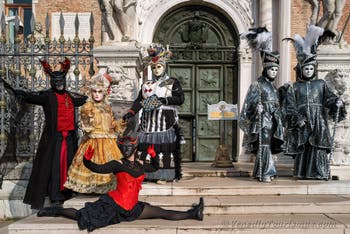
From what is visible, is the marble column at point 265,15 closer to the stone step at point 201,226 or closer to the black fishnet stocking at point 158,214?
the stone step at point 201,226

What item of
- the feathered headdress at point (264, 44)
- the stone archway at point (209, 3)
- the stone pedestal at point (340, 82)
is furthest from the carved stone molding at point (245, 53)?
the feathered headdress at point (264, 44)

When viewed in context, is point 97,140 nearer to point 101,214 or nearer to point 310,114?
point 101,214

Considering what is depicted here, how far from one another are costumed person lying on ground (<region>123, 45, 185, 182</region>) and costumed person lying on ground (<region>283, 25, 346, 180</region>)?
1.94 metres

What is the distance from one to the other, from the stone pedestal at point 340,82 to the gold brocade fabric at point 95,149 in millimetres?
3830

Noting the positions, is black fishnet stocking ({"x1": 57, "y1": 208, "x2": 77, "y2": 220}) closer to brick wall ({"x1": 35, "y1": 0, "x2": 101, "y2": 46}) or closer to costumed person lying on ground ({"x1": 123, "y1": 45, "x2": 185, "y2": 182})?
costumed person lying on ground ({"x1": 123, "y1": 45, "x2": 185, "y2": 182})

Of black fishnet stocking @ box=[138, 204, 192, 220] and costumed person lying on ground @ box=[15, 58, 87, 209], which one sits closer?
black fishnet stocking @ box=[138, 204, 192, 220]

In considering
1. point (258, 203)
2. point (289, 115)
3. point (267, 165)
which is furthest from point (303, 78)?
point (258, 203)

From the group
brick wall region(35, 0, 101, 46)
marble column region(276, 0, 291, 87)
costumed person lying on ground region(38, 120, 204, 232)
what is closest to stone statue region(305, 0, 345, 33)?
marble column region(276, 0, 291, 87)

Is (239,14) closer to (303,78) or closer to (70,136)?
(303,78)

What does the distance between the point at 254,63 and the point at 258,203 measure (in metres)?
6.07

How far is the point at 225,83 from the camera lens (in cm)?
1175

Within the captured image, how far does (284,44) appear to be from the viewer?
10.9 meters

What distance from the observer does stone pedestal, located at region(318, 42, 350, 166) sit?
306 inches

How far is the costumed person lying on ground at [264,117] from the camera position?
23.3ft
